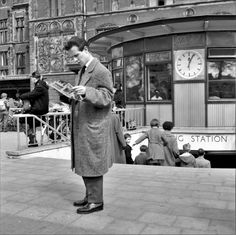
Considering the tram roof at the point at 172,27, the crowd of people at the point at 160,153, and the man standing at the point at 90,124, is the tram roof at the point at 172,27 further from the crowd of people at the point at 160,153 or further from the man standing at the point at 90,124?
the man standing at the point at 90,124

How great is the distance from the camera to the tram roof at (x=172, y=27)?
12.2 m

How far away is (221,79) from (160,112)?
2306 mm

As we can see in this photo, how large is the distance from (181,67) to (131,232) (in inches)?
392

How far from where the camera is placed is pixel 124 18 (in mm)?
36625

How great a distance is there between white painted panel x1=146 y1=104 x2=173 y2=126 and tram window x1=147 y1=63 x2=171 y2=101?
249 millimetres

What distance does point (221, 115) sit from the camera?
13.1 metres

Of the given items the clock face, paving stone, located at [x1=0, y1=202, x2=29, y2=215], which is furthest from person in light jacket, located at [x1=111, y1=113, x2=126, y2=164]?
the clock face

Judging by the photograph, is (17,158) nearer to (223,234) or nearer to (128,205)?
(128,205)

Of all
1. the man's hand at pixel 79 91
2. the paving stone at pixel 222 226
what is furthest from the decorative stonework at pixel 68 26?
the paving stone at pixel 222 226

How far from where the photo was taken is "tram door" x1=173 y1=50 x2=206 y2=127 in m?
13.1

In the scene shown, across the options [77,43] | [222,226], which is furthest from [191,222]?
[77,43]

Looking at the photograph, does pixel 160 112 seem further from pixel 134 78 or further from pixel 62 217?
pixel 62 217

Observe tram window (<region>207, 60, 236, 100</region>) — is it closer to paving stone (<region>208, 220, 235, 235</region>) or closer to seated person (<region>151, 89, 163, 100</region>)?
seated person (<region>151, 89, 163, 100</region>)

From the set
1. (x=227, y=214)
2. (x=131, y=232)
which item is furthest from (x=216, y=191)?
(x=131, y=232)
